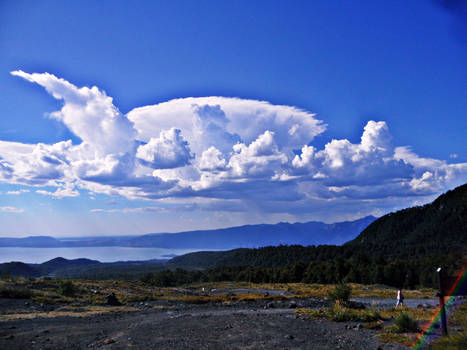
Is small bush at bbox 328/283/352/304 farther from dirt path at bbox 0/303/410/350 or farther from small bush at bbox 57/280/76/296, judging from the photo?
small bush at bbox 57/280/76/296

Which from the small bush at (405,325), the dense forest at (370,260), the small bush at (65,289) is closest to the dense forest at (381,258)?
the dense forest at (370,260)

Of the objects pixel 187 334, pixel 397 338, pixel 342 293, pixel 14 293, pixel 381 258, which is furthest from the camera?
pixel 381 258

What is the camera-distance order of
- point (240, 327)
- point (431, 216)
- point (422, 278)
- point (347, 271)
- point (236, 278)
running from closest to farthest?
point (240, 327)
point (422, 278)
point (347, 271)
point (236, 278)
point (431, 216)

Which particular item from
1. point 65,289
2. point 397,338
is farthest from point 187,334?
point 65,289

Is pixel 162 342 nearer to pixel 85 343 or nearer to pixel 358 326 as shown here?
pixel 85 343

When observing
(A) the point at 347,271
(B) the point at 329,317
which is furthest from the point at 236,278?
(B) the point at 329,317

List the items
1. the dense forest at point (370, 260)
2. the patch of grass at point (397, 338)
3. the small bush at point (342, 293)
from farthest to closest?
the dense forest at point (370, 260)
the small bush at point (342, 293)
the patch of grass at point (397, 338)

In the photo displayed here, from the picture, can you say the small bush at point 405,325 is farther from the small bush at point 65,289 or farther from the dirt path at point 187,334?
the small bush at point 65,289

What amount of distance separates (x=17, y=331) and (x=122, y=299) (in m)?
13.4

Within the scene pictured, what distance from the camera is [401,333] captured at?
11234mm

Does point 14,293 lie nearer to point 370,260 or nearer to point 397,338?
point 397,338

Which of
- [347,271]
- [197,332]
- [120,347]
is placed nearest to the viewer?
[120,347]

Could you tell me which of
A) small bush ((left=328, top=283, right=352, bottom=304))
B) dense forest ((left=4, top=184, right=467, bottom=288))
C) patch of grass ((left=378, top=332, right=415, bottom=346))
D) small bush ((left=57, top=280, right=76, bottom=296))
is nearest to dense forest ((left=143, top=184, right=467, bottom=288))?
dense forest ((left=4, top=184, right=467, bottom=288))

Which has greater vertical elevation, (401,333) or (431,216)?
(431,216)
